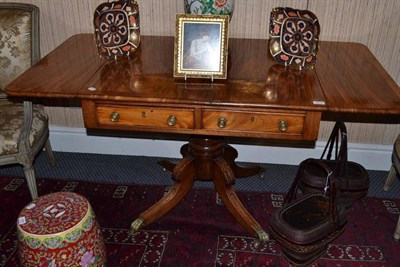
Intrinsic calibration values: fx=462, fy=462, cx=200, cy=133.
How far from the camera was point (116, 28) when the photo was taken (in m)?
1.99

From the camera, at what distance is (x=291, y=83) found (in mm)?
1780

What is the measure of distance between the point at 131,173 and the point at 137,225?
54cm

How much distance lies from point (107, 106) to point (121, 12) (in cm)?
47

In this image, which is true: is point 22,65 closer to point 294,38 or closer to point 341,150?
point 294,38

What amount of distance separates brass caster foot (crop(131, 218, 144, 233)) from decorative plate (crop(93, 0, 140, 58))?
80 cm

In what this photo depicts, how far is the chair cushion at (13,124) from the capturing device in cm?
215

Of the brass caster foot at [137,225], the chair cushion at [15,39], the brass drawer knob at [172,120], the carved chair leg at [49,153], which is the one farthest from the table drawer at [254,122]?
the carved chair leg at [49,153]

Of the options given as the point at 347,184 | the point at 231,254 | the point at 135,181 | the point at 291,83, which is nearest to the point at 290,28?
the point at 291,83

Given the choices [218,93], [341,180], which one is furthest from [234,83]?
[341,180]

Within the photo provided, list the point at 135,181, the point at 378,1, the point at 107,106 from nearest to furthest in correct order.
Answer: the point at 107,106, the point at 378,1, the point at 135,181

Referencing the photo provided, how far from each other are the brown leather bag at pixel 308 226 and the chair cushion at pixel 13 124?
1218 mm

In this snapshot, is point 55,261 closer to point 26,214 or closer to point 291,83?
point 26,214

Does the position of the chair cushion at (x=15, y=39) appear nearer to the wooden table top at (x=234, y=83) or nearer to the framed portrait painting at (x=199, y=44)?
the wooden table top at (x=234, y=83)

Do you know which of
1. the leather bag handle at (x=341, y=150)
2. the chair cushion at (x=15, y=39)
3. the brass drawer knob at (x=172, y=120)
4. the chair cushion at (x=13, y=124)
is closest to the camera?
the brass drawer knob at (x=172, y=120)
